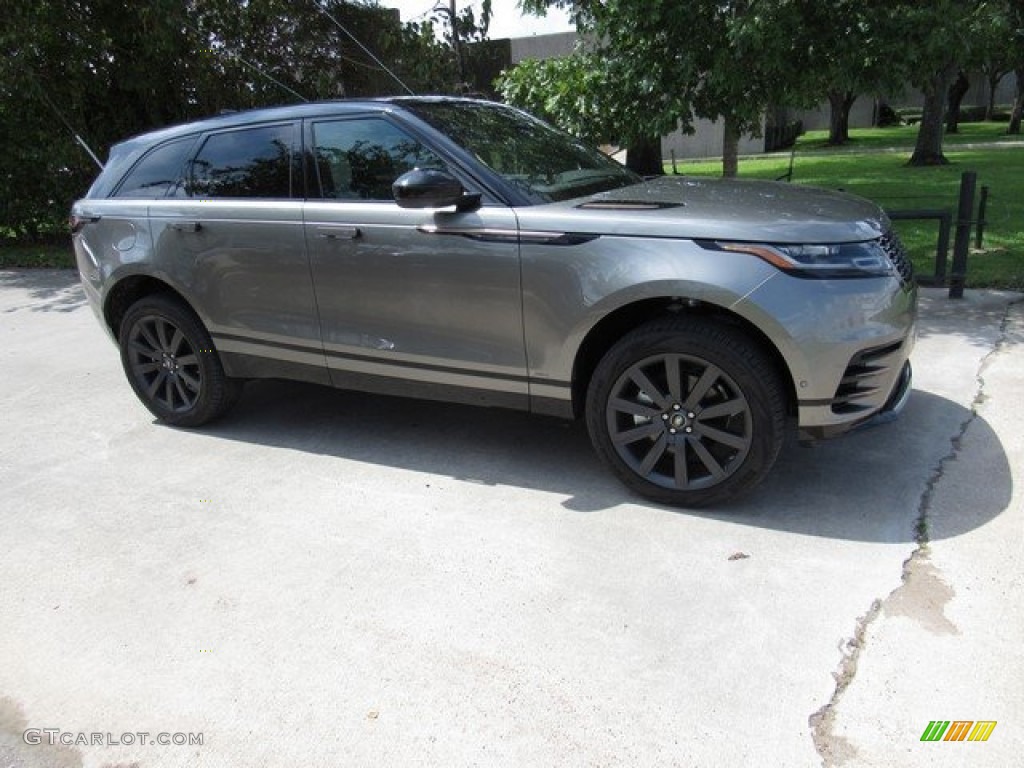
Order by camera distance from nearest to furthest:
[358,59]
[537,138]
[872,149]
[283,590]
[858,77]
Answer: [283,590], [537,138], [858,77], [358,59], [872,149]

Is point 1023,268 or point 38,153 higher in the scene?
point 38,153

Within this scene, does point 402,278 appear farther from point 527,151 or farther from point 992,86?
point 992,86

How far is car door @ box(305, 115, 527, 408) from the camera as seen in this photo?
372 centimetres

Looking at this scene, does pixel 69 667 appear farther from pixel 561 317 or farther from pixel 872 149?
pixel 872 149

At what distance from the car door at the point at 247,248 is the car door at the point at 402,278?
0.13 meters

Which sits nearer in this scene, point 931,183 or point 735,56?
point 735,56

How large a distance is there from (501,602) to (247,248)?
249cm

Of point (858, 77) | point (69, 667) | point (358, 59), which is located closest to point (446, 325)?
point (69, 667)

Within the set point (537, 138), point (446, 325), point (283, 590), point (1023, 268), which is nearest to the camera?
point (283, 590)

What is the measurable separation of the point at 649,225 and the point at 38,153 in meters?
11.5

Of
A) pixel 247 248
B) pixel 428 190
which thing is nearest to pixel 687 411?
pixel 428 190

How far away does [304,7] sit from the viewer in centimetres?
1188

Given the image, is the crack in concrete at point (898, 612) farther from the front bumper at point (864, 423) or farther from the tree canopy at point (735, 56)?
the tree canopy at point (735, 56)

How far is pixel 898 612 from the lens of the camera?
111 inches
